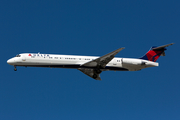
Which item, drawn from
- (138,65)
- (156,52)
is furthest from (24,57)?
(156,52)

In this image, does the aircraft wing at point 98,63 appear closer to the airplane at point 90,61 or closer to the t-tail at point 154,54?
the airplane at point 90,61

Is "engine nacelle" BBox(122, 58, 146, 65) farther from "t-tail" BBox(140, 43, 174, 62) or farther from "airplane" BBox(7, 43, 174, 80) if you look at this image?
"t-tail" BBox(140, 43, 174, 62)

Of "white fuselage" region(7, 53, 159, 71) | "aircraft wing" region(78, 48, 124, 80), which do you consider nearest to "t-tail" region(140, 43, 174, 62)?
"white fuselage" region(7, 53, 159, 71)

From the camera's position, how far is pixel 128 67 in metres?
34.7

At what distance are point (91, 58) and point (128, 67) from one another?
199 inches

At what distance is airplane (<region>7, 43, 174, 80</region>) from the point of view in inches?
1284

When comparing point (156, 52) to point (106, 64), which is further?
point (156, 52)

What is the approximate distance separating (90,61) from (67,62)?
2928 mm

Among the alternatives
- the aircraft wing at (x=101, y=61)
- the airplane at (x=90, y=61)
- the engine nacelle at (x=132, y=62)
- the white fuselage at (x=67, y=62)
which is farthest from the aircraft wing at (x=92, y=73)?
the engine nacelle at (x=132, y=62)

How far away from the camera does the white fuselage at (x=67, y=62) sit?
107 feet

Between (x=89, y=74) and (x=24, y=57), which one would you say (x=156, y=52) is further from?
(x=24, y=57)

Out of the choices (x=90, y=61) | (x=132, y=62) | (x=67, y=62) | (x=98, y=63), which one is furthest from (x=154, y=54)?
(x=67, y=62)

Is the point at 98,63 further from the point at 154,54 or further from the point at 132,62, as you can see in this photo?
the point at 154,54

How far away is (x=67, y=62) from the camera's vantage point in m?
33.2
